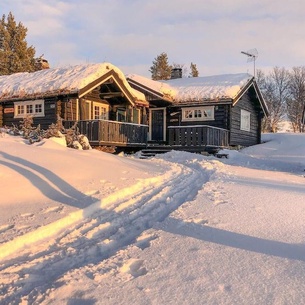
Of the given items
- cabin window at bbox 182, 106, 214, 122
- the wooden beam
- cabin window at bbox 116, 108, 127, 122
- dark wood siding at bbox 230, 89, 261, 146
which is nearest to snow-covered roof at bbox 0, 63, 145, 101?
the wooden beam

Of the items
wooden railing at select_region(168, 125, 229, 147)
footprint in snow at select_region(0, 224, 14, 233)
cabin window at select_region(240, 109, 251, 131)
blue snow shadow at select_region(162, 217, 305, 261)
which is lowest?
blue snow shadow at select_region(162, 217, 305, 261)

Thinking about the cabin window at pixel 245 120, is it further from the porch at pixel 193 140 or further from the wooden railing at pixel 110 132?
the wooden railing at pixel 110 132

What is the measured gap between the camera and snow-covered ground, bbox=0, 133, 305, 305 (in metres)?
3.05

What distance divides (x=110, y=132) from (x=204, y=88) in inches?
312

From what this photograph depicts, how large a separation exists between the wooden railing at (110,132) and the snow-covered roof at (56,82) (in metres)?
1.67

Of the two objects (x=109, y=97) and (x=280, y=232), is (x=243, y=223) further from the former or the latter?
(x=109, y=97)

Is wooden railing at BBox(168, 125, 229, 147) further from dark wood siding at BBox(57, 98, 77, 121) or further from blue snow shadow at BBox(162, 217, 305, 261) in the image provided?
blue snow shadow at BBox(162, 217, 305, 261)

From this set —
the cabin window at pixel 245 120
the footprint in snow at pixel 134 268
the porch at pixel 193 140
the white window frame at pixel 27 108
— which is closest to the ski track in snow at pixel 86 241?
the footprint in snow at pixel 134 268

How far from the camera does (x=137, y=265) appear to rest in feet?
11.9

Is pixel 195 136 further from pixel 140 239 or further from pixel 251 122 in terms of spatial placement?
pixel 140 239

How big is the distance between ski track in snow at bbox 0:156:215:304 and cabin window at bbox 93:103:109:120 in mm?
12953

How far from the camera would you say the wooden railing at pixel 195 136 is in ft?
58.4

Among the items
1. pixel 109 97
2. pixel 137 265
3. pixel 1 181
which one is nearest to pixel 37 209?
pixel 1 181

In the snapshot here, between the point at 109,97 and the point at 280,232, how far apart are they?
16651 mm
